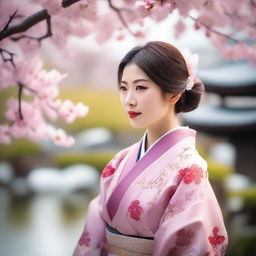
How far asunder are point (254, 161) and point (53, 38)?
17.6 ft

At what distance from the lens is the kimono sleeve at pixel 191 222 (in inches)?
54.5

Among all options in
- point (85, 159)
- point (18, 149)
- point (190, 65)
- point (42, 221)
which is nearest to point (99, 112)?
point (85, 159)

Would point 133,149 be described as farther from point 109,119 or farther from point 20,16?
point 109,119

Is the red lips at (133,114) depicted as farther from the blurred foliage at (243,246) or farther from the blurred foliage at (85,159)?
the blurred foliage at (85,159)

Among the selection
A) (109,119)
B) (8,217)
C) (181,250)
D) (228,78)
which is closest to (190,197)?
(181,250)

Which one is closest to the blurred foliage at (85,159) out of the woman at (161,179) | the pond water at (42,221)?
the pond water at (42,221)

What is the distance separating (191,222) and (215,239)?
0.12 metres

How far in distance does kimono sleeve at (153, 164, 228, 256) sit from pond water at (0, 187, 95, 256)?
32.4 inches

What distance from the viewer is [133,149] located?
1.64 metres

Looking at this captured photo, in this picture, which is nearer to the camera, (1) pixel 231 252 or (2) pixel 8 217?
(1) pixel 231 252

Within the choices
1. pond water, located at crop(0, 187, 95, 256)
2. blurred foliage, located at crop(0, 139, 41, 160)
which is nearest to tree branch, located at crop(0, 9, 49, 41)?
pond water, located at crop(0, 187, 95, 256)

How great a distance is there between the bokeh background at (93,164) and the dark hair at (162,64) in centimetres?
95

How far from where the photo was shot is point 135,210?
144cm

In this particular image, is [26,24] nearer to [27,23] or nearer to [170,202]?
[27,23]
